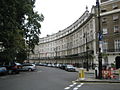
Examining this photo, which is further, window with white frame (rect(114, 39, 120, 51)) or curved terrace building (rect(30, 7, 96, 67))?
curved terrace building (rect(30, 7, 96, 67))

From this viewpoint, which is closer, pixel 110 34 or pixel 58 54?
pixel 110 34

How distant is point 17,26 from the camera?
1006 inches

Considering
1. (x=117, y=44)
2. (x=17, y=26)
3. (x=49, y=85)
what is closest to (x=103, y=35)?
(x=117, y=44)

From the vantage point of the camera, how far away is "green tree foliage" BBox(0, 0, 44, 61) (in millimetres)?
18820

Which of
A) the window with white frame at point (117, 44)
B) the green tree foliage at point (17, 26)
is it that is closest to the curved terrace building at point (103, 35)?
the window with white frame at point (117, 44)

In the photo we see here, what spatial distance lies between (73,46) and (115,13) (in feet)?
118

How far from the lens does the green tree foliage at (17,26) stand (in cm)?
1882

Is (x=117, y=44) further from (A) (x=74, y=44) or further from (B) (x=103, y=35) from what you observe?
(A) (x=74, y=44)

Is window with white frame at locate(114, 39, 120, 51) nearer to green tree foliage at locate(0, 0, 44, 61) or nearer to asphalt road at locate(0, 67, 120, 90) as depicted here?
green tree foliage at locate(0, 0, 44, 61)

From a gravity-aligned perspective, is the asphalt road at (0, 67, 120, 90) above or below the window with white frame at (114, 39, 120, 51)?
below

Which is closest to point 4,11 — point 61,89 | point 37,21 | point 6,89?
point 6,89

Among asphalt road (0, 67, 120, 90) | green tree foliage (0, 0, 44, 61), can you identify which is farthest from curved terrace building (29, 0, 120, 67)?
asphalt road (0, 67, 120, 90)

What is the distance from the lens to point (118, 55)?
5228cm

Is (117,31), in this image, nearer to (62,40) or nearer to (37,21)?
(37,21)
